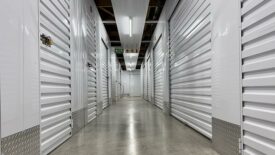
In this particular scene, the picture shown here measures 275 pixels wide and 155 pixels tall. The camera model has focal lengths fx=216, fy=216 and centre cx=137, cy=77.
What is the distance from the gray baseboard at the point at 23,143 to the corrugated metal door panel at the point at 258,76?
95.8 inches

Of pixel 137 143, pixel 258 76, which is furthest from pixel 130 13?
pixel 258 76

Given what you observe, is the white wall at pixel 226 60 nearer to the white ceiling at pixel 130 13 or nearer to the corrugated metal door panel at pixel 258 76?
the corrugated metal door panel at pixel 258 76

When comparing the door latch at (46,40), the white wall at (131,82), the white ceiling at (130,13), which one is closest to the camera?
the door latch at (46,40)

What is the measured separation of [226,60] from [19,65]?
2460mm

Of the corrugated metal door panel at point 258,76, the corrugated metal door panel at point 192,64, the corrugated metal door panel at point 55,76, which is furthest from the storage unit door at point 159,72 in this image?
the corrugated metal door panel at point 258,76

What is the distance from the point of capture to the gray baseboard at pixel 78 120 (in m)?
4.54

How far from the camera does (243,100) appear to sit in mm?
2436

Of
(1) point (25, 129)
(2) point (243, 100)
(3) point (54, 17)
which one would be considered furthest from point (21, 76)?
(2) point (243, 100)

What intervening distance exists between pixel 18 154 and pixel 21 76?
0.82 metres

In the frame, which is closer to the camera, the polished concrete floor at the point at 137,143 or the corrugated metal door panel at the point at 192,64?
the polished concrete floor at the point at 137,143

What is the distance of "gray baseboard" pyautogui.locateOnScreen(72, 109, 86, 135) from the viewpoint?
4539 mm

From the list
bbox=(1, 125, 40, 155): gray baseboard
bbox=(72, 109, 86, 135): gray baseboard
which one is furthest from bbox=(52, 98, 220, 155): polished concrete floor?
bbox=(1, 125, 40, 155): gray baseboard

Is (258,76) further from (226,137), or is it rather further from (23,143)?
(23,143)

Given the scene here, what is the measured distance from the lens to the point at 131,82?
1202 inches
